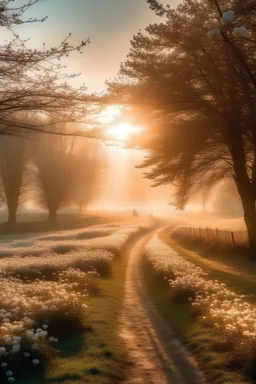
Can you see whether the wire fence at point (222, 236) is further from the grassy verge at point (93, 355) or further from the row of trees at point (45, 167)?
the row of trees at point (45, 167)

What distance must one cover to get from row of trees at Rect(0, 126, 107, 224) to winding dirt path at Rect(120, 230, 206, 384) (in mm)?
43894

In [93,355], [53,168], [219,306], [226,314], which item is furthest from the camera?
[53,168]

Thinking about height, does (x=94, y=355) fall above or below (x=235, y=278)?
below

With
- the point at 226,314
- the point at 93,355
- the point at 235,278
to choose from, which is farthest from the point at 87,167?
the point at 93,355

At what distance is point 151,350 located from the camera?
10734 millimetres

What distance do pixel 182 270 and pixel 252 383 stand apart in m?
12.1

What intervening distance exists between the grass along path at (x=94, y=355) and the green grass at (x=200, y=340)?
5.35ft

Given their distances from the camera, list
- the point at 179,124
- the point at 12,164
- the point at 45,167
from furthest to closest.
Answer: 1. the point at 45,167
2. the point at 12,164
3. the point at 179,124

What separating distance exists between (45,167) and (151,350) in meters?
51.9

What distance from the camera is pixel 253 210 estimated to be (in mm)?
25781

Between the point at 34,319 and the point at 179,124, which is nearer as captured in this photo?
the point at 34,319

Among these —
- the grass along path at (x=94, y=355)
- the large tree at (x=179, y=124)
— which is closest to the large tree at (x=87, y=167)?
the large tree at (x=179, y=124)

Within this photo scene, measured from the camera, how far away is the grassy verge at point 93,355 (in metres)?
8.31

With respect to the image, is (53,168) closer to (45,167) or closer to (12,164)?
(45,167)
